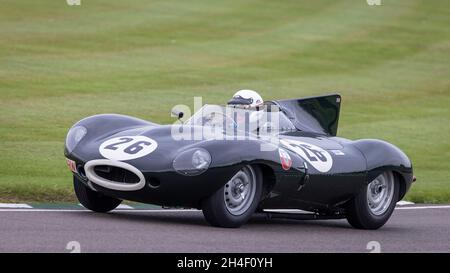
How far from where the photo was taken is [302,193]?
33.6ft

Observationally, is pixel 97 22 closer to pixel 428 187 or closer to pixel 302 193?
pixel 428 187

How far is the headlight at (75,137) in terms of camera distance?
33.0ft

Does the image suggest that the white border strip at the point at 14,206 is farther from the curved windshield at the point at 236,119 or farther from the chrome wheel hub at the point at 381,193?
the chrome wheel hub at the point at 381,193

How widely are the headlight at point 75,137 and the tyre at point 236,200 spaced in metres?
1.38

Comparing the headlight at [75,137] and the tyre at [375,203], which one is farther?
the tyre at [375,203]

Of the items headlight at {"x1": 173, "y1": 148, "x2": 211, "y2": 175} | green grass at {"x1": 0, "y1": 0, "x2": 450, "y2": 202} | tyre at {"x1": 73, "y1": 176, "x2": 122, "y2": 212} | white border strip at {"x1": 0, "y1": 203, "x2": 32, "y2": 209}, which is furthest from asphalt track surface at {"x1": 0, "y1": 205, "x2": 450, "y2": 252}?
green grass at {"x1": 0, "y1": 0, "x2": 450, "y2": 202}

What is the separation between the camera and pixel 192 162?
928 centimetres

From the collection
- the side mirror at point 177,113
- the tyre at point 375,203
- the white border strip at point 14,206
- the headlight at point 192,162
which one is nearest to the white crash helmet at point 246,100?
the side mirror at point 177,113

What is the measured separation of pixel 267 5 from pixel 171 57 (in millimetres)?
8796

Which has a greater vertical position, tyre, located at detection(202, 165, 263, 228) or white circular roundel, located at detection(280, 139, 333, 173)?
white circular roundel, located at detection(280, 139, 333, 173)

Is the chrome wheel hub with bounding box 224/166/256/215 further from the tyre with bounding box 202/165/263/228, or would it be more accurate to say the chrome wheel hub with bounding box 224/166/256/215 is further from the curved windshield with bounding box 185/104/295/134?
the curved windshield with bounding box 185/104/295/134

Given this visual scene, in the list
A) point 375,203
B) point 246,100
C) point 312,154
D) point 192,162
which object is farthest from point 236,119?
point 192,162

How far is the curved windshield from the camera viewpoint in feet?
35.7

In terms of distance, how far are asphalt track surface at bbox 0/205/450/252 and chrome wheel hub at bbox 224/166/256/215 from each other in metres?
0.21
